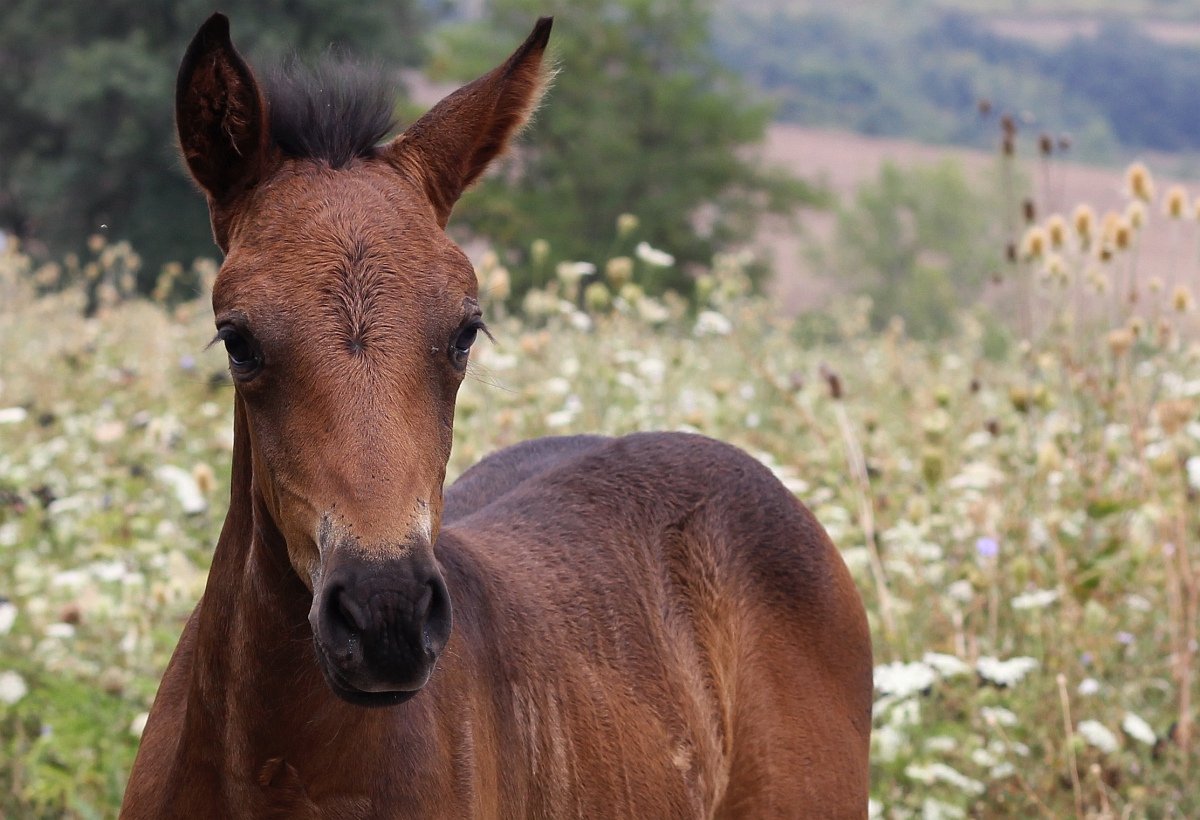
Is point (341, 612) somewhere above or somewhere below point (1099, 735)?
above

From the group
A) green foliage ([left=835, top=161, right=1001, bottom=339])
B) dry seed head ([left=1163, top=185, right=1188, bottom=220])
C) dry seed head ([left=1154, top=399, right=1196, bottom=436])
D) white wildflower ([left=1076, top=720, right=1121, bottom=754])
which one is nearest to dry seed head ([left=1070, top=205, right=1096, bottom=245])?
dry seed head ([left=1163, top=185, right=1188, bottom=220])

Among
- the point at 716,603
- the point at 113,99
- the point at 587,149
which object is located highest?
the point at 113,99

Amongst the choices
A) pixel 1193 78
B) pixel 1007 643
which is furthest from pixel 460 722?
pixel 1193 78

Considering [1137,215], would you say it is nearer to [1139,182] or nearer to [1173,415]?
[1139,182]

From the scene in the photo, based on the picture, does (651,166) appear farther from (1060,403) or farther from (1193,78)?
(1193,78)

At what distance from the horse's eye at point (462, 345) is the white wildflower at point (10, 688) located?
2.10 meters

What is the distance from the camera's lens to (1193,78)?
7800 cm

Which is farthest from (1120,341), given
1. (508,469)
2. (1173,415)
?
(508,469)

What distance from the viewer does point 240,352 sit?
6.25 ft

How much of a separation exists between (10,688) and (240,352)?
2.00 meters

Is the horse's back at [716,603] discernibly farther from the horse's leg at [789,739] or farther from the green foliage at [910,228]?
the green foliage at [910,228]

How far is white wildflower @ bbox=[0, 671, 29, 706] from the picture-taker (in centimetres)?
335

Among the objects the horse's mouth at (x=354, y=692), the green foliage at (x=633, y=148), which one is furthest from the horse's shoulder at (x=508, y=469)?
the green foliage at (x=633, y=148)

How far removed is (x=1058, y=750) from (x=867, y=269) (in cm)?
5209
